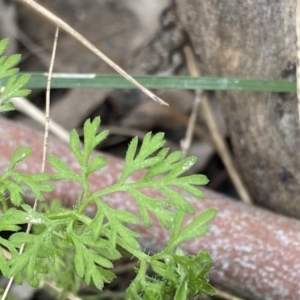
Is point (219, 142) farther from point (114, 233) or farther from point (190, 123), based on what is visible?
point (114, 233)

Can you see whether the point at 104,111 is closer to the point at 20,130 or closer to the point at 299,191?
the point at 20,130

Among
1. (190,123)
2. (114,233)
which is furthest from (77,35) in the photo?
(190,123)

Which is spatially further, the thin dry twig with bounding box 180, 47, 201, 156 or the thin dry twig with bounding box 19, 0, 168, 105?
the thin dry twig with bounding box 180, 47, 201, 156

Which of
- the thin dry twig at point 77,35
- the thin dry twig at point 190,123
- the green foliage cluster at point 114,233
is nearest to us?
the green foliage cluster at point 114,233

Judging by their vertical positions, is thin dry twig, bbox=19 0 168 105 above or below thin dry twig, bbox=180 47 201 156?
above

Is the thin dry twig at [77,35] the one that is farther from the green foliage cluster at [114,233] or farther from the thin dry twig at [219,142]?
the thin dry twig at [219,142]

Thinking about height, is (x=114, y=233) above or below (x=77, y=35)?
below

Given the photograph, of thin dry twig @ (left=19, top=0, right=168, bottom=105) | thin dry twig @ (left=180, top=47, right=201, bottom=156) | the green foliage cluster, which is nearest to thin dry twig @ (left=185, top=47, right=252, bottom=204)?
thin dry twig @ (left=180, top=47, right=201, bottom=156)

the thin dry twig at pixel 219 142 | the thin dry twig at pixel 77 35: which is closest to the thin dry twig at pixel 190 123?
the thin dry twig at pixel 219 142

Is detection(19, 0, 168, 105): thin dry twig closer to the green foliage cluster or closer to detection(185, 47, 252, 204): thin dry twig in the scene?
the green foliage cluster

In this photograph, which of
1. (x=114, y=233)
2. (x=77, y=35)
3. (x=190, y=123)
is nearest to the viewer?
(x=114, y=233)
